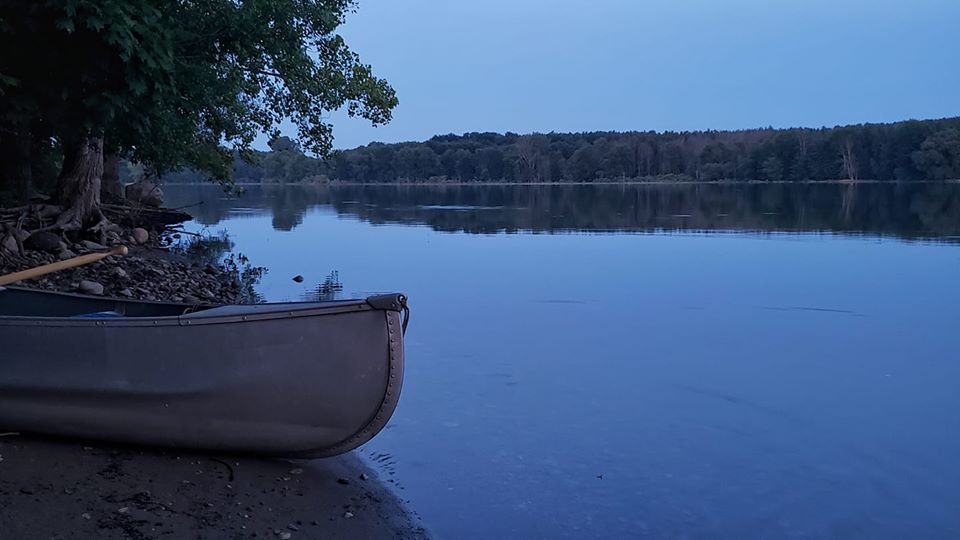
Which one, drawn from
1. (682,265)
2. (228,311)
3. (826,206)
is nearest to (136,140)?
(228,311)

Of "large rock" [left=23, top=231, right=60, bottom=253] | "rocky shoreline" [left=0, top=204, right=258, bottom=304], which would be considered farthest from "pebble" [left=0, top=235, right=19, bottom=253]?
"large rock" [left=23, top=231, right=60, bottom=253]

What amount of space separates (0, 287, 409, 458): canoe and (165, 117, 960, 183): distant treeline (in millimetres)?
86379

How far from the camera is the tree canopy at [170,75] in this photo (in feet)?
27.2

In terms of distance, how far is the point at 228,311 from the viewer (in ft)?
20.9

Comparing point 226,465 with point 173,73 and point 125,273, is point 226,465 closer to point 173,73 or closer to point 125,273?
point 173,73

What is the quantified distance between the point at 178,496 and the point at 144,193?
24177mm

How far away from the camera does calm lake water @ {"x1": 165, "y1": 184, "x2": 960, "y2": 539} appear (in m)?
6.60

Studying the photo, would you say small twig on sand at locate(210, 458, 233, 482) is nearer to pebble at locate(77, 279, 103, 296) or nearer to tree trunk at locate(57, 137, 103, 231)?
pebble at locate(77, 279, 103, 296)

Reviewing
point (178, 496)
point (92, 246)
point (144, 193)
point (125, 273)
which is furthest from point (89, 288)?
point (144, 193)

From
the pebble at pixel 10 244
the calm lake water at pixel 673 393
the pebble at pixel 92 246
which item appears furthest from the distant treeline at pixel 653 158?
the pebble at pixel 10 244

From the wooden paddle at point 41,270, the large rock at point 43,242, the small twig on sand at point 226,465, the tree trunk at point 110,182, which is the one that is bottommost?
the small twig on sand at point 226,465

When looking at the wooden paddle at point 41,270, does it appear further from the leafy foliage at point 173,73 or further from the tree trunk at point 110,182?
the tree trunk at point 110,182

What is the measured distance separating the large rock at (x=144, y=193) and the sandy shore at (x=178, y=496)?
873 inches

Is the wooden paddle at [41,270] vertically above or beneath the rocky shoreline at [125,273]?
above
